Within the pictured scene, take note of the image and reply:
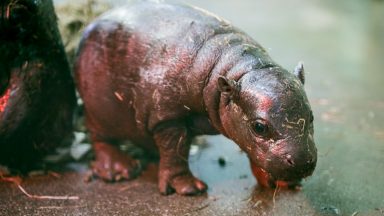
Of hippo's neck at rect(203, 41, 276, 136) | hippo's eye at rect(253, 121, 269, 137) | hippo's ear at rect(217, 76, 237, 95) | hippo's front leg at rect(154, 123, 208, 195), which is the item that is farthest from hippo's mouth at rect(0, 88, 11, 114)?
hippo's eye at rect(253, 121, 269, 137)

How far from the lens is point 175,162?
155 inches

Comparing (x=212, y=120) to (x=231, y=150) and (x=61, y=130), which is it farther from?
(x=61, y=130)

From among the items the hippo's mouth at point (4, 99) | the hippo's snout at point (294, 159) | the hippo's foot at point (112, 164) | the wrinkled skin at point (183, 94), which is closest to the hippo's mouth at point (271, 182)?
the wrinkled skin at point (183, 94)

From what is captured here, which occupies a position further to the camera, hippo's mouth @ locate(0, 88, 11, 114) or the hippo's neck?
hippo's mouth @ locate(0, 88, 11, 114)

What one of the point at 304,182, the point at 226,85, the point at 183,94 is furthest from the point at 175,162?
the point at 304,182

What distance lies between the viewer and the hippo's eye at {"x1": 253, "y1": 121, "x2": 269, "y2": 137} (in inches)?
124

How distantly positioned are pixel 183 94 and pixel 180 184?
742mm

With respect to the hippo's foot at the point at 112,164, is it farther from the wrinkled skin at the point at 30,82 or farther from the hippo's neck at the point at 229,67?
the hippo's neck at the point at 229,67

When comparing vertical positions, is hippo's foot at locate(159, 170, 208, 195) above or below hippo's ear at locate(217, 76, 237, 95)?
below

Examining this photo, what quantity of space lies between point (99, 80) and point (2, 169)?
111cm

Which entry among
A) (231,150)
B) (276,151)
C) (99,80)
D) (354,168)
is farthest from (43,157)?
(354,168)

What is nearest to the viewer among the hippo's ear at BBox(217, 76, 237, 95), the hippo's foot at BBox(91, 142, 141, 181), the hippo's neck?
the hippo's ear at BBox(217, 76, 237, 95)

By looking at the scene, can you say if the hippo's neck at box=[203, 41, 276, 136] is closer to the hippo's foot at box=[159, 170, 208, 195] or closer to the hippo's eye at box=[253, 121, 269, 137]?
the hippo's eye at box=[253, 121, 269, 137]

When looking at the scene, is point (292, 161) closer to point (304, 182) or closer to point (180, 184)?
point (304, 182)
